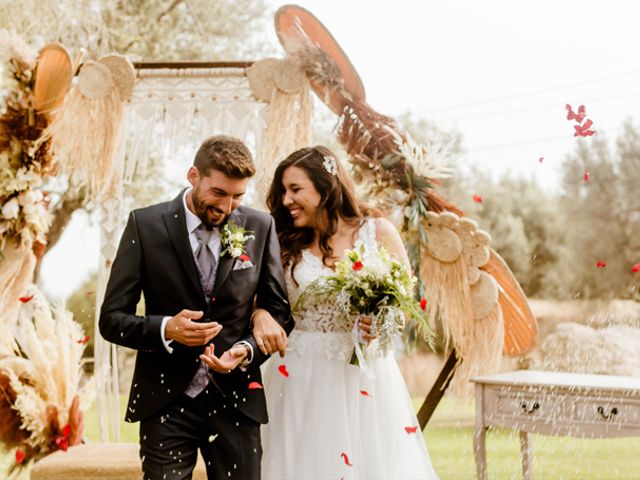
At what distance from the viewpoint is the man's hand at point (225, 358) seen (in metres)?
2.84

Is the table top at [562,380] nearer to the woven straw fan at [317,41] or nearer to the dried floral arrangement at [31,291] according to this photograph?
the woven straw fan at [317,41]

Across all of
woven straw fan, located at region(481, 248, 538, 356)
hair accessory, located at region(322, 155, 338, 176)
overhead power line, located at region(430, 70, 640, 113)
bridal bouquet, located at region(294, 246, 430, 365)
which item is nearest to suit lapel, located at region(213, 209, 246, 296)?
bridal bouquet, located at region(294, 246, 430, 365)

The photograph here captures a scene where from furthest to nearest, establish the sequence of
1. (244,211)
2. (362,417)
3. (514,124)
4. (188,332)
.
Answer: (514,124), (362,417), (244,211), (188,332)

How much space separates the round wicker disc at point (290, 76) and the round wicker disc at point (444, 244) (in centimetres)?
130

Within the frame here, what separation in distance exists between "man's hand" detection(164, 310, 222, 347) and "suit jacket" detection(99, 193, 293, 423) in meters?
0.07

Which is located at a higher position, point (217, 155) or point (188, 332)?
point (217, 155)

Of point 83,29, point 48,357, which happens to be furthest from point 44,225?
point 83,29

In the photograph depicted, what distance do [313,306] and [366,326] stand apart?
0.38 m

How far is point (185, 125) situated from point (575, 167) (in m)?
11.0

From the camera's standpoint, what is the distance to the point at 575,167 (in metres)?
14.6

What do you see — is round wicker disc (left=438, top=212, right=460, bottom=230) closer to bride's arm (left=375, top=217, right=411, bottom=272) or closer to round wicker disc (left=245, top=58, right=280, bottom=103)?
bride's arm (left=375, top=217, right=411, bottom=272)

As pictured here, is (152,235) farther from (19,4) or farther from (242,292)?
(19,4)

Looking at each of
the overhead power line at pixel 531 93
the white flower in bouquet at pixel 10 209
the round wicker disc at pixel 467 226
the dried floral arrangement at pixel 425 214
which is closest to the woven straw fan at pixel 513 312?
the dried floral arrangement at pixel 425 214

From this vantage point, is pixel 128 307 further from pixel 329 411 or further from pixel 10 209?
pixel 10 209
